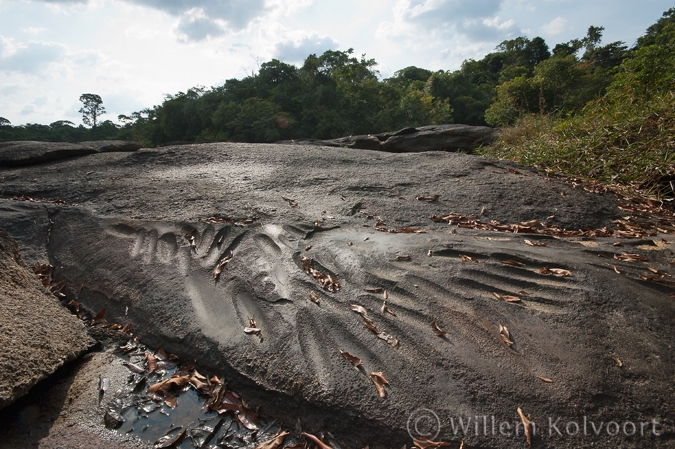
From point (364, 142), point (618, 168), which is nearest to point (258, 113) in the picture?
point (364, 142)

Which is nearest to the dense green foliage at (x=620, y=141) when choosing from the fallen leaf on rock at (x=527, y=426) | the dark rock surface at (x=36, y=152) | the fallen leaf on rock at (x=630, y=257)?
the fallen leaf on rock at (x=630, y=257)

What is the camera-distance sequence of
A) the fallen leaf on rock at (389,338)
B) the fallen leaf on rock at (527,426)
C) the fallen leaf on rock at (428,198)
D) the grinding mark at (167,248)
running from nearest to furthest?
the fallen leaf on rock at (527,426)
the fallen leaf on rock at (389,338)
the grinding mark at (167,248)
the fallen leaf on rock at (428,198)

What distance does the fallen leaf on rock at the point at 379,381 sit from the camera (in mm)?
1910

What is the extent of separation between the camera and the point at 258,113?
21.3 m

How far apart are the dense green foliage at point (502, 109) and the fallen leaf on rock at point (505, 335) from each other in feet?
12.3

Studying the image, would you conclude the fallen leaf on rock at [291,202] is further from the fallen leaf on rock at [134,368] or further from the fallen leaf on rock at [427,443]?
the fallen leaf on rock at [427,443]

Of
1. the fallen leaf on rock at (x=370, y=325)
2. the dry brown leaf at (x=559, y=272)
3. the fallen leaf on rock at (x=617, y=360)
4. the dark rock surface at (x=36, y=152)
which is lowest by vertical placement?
the fallen leaf on rock at (x=617, y=360)

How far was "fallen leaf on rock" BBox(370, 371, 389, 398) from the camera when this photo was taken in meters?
1.91

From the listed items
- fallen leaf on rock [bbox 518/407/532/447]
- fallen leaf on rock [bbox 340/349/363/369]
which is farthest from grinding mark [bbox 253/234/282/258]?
fallen leaf on rock [bbox 518/407/532/447]

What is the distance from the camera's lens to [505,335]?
6.97ft

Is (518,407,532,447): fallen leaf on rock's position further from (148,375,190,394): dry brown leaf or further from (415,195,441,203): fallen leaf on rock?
(415,195,441,203): fallen leaf on rock

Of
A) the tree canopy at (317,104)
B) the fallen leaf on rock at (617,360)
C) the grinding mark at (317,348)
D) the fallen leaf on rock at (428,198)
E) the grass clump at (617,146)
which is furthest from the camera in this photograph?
the tree canopy at (317,104)

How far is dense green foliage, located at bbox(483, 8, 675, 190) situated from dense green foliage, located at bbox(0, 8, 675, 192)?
2 centimetres

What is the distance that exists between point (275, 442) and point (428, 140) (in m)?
10.4
